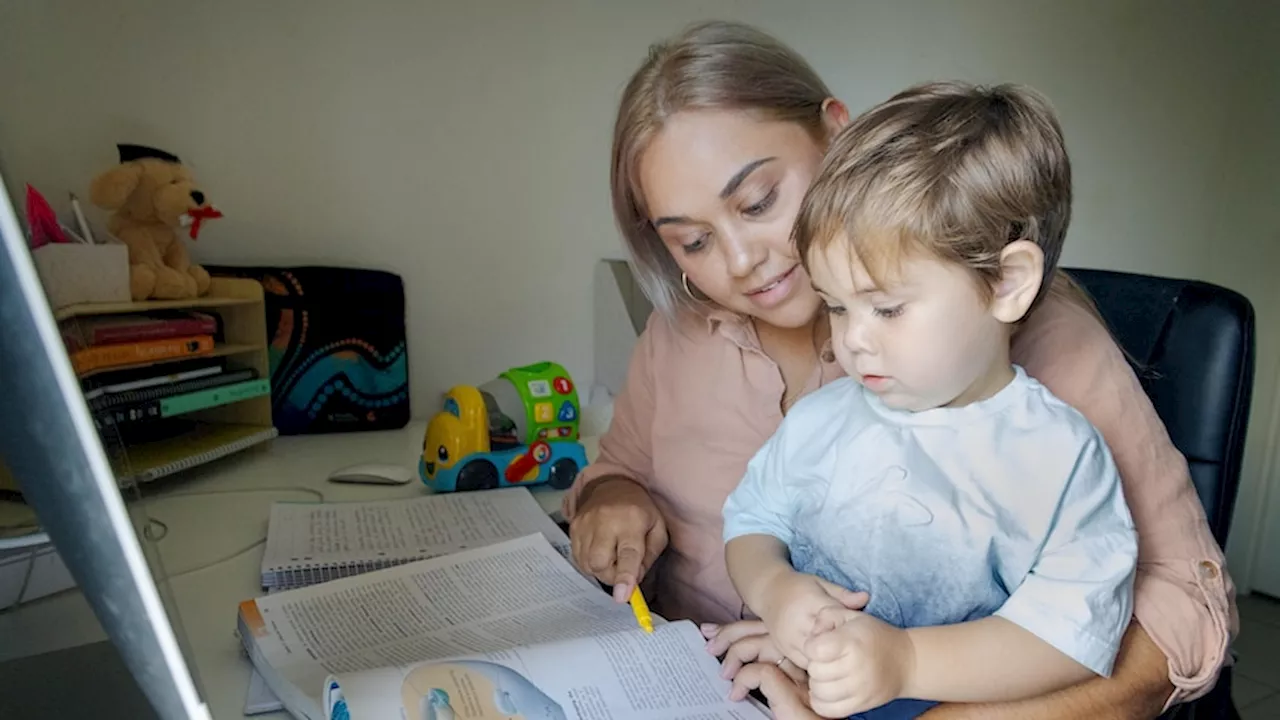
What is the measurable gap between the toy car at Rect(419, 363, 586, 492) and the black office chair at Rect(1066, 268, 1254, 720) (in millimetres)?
752

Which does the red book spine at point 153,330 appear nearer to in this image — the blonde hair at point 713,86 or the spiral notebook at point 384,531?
the spiral notebook at point 384,531

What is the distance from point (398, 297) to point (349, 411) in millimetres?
216

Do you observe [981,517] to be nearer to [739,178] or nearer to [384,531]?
[739,178]

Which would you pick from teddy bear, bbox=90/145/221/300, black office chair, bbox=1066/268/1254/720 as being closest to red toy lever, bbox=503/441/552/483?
teddy bear, bbox=90/145/221/300

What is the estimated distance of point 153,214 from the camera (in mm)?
1232

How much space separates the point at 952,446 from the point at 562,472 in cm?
76

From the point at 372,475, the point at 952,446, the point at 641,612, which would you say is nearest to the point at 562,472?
the point at 372,475

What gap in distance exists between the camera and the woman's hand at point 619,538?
834 millimetres

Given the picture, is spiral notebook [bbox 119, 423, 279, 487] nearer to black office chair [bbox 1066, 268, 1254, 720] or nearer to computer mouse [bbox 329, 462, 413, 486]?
computer mouse [bbox 329, 462, 413, 486]

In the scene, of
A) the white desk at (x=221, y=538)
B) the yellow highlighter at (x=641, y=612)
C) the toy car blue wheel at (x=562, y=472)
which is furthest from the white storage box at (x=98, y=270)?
the yellow highlighter at (x=641, y=612)

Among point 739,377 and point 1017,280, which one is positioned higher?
point 1017,280

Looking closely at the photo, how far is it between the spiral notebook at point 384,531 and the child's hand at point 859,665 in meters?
0.47

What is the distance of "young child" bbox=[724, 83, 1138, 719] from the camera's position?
526 millimetres

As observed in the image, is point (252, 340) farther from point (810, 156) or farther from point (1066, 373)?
point (1066, 373)
